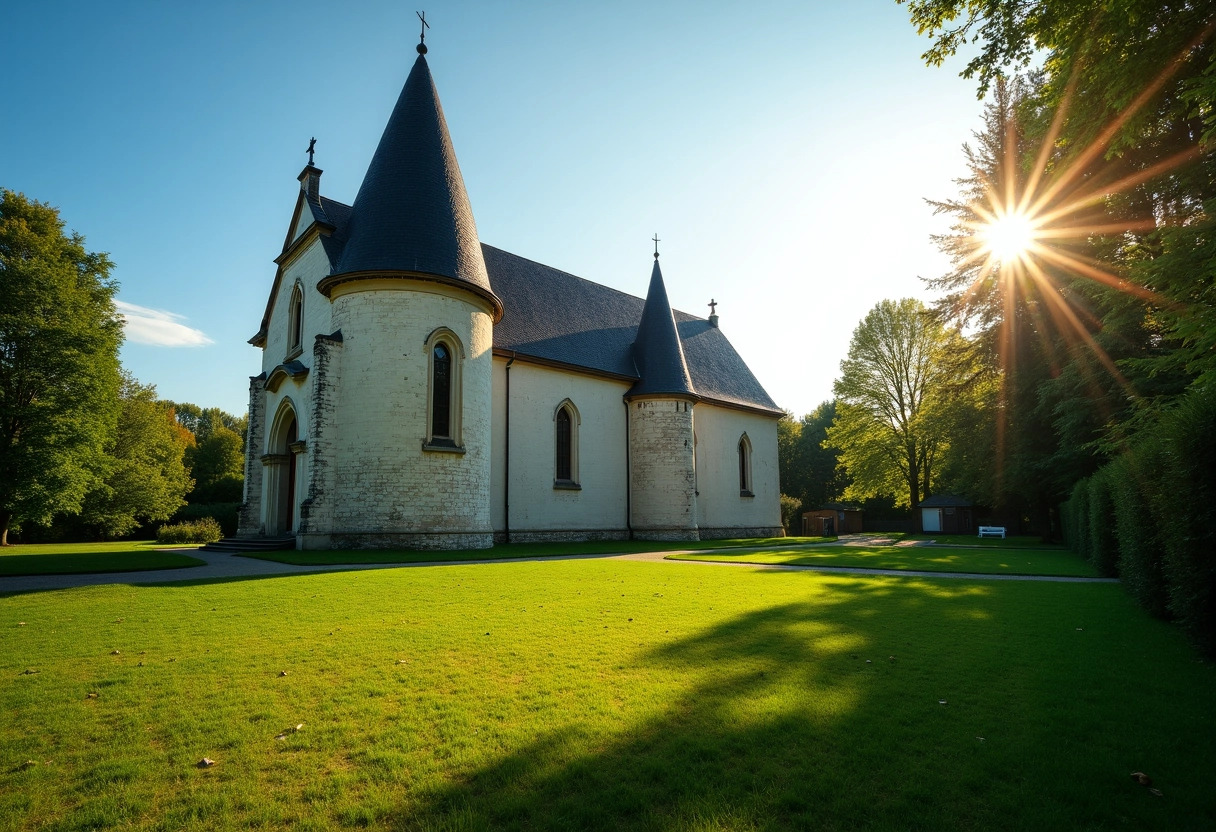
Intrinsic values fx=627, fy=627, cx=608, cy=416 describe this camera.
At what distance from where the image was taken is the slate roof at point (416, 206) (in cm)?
1886

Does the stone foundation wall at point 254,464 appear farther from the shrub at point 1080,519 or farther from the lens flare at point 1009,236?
the lens flare at point 1009,236

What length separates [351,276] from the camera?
1856 centimetres

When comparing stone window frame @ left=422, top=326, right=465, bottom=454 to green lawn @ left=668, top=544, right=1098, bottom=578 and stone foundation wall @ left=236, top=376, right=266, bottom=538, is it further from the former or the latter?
stone foundation wall @ left=236, top=376, right=266, bottom=538

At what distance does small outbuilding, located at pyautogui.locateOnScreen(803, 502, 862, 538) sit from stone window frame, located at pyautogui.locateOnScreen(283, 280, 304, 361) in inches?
1191

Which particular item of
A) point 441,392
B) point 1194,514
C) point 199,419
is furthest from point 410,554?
point 199,419

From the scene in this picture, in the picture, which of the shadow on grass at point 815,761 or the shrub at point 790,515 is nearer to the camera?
the shadow on grass at point 815,761

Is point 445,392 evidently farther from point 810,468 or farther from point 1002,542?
point 810,468

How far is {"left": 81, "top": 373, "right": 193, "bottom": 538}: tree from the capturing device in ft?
110

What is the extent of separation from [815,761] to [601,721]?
121cm

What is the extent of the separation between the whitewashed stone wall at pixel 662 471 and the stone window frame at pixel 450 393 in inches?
364

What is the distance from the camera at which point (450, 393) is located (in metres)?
19.5

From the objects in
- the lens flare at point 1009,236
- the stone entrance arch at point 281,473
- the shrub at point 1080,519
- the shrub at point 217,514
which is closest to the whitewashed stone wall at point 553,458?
the stone entrance arch at point 281,473

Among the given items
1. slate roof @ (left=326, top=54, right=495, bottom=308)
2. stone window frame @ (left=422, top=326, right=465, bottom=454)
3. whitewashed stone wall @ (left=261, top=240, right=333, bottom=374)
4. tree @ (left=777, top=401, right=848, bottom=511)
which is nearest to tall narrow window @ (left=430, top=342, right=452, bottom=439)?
stone window frame @ (left=422, top=326, right=465, bottom=454)

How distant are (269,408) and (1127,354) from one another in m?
28.1
